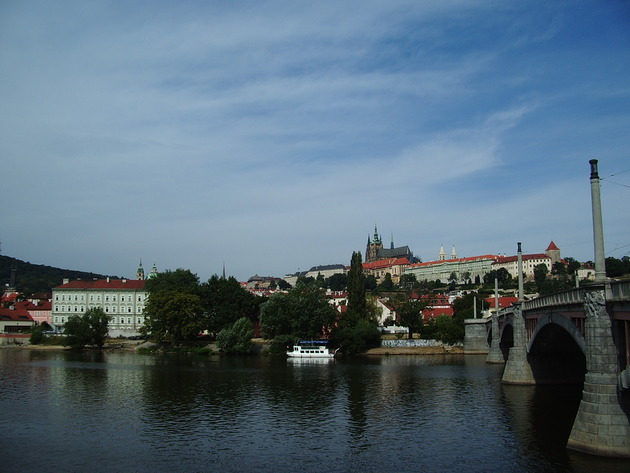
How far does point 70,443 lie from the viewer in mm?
33750

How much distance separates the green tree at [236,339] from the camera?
99.1 meters

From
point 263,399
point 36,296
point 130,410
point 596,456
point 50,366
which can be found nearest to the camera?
point 596,456

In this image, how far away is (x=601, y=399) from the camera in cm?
2805

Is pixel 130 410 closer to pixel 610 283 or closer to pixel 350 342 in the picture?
pixel 610 283

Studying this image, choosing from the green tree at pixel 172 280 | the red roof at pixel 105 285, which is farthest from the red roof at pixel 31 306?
the green tree at pixel 172 280

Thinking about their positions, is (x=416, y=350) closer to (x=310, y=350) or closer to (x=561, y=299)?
(x=310, y=350)

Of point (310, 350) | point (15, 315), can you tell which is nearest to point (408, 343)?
point (310, 350)

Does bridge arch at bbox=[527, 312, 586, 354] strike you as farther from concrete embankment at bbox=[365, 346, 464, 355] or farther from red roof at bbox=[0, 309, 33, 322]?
red roof at bbox=[0, 309, 33, 322]

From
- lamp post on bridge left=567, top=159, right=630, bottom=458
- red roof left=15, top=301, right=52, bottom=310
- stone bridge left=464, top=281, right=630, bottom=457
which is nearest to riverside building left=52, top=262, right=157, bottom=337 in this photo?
red roof left=15, top=301, right=52, bottom=310

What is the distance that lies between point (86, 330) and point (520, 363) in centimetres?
8206

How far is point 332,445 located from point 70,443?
50.4 feet

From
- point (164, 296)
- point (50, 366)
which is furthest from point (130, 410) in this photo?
point (164, 296)

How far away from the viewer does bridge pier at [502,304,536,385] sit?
55906 millimetres

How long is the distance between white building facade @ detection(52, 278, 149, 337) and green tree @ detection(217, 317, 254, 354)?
50437mm
